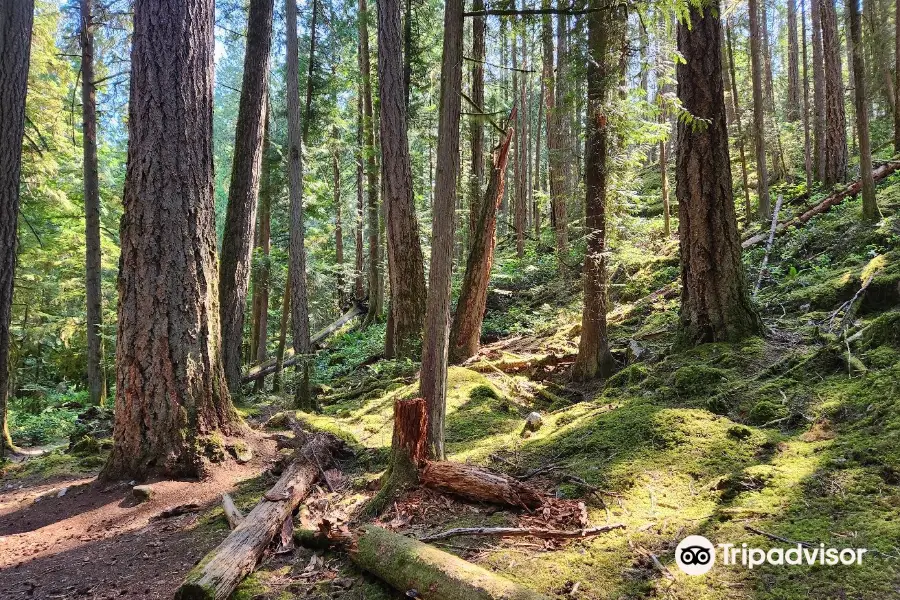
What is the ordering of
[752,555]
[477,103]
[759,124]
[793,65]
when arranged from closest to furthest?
[752,555], [477,103], [759,124], [793,65]

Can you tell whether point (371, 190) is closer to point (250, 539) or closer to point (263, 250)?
point (263, 250)

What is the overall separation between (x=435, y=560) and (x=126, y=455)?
146 inches

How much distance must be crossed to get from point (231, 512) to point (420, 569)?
2.08 metres

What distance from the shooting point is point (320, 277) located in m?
17.6

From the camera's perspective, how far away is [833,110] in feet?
45.4

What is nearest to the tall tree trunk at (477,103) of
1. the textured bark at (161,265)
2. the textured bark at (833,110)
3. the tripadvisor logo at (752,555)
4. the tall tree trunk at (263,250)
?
the tall tree trunk at (263,250)

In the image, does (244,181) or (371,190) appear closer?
(244,181)

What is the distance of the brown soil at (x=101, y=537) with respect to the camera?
10.7ft

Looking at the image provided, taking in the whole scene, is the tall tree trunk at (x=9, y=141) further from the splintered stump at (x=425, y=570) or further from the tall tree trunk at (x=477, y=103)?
the tall tree trunk at (x=477, y=103)

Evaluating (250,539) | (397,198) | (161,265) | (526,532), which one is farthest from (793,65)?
(250,539)

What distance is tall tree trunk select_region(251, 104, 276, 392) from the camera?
13.9 m

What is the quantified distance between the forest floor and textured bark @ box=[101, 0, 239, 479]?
50 centimetres

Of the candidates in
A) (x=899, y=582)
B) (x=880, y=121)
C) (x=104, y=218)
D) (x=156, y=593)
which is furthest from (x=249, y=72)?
(x=880, y=121)

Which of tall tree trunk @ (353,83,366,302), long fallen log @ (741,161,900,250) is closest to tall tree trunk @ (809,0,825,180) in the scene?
long fallen log @ (741,161,900,250)
